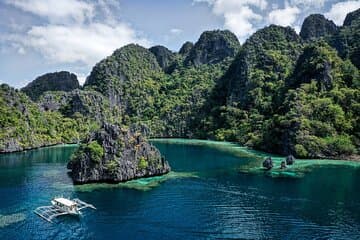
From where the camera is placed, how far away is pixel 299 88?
474 feet

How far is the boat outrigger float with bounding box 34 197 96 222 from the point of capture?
53269mm

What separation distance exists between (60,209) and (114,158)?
70.7 feet

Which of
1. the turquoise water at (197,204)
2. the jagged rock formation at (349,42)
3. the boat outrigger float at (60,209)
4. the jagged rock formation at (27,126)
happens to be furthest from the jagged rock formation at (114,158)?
the jagged rock formation at (349,42)

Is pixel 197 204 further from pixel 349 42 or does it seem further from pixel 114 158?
pixel 349 42

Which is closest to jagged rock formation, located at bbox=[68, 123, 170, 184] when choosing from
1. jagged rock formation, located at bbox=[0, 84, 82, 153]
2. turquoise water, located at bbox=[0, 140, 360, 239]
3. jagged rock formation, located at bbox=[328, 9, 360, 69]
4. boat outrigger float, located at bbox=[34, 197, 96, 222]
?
turquoise water, located at bbox=[0, 140, 360, 239]

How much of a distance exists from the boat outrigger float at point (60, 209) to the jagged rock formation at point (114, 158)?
16.0 metres

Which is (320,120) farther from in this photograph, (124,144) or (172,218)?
(172,218)

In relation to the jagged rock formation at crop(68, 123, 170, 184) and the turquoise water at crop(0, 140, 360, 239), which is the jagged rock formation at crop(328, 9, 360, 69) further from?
the jagged rock formation at crop(68, 123, 170, 184)

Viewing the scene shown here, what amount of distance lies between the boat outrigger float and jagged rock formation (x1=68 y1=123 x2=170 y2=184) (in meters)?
16.0

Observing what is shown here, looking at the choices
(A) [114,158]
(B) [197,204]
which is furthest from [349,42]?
(B) [197,204]

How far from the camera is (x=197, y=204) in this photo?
59281 mm

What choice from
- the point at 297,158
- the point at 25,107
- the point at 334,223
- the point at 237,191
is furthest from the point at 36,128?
the point at 334,223

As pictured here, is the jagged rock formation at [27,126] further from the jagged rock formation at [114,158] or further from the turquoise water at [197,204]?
the jagged rock formation at [114,158]

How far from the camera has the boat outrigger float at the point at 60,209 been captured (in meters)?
53.3
